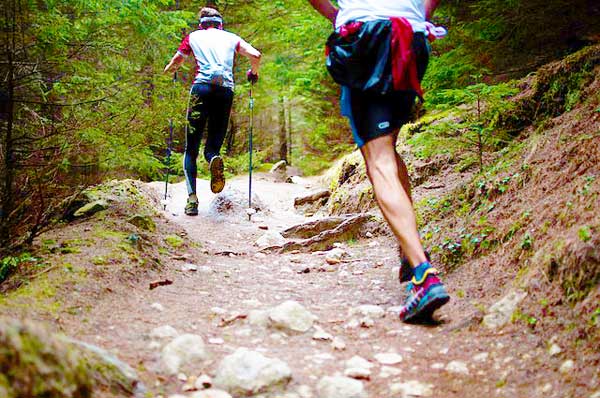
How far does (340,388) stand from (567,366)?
0.83 meters

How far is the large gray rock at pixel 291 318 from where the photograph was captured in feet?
7.74

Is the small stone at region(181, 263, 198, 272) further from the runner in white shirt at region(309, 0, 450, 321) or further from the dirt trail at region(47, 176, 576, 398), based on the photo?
the runner in white shirt at region(309, 0, 450, 321)

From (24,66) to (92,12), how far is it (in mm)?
1542

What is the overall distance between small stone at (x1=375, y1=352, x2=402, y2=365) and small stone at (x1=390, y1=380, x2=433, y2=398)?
0.19m

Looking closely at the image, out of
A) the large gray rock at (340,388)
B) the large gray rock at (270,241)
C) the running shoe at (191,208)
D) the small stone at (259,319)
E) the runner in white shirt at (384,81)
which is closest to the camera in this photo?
the large gray rock at (340,388)

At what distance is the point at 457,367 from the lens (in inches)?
75.7

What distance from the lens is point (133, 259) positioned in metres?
3.33

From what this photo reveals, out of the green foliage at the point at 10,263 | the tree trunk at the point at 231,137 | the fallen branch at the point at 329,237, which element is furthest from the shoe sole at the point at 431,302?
the tree trunk at the point at 231,137

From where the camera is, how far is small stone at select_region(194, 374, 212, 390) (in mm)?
1783

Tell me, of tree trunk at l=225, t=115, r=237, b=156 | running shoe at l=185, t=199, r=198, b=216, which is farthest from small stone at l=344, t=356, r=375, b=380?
tree trunk at l=225, t=115, r=237, b=156

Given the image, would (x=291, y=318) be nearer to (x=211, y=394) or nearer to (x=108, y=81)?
(x=211, y=394)

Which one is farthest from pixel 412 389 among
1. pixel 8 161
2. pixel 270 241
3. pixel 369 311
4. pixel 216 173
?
pixel 216 173

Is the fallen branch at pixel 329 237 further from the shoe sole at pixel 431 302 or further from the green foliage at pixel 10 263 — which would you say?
the shoe sole at pixel 431 302

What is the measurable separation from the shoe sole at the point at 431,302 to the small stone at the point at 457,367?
39 centimetres
